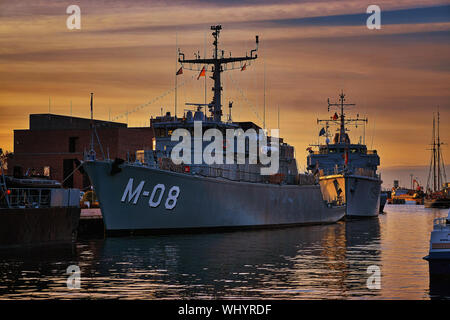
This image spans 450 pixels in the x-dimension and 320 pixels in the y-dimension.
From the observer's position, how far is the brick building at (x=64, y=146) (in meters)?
74.3

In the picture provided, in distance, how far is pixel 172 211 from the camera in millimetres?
34531

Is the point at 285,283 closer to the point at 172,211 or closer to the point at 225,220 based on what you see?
the point at 172,211

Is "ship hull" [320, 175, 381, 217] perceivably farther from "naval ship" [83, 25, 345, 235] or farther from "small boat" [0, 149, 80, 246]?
"small boat" [0, 149, 80, 246]

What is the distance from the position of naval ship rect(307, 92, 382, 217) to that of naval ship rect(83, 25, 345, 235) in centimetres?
735

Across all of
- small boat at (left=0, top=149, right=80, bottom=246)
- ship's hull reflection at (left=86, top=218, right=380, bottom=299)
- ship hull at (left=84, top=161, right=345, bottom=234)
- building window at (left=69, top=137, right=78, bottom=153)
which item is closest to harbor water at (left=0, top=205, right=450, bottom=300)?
ship's hull reflection at (left=86, top=218, right=380, bottom=299)

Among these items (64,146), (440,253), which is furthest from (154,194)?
(64,146)

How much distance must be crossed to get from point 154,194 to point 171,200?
3.76 feet

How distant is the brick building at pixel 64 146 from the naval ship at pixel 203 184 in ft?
97.4

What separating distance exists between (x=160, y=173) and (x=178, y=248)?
6515 mm

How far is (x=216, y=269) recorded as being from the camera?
2106 cm

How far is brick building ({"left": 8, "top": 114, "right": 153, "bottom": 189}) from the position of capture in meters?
74.3

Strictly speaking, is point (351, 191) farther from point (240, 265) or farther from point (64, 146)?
point (240, 265)
